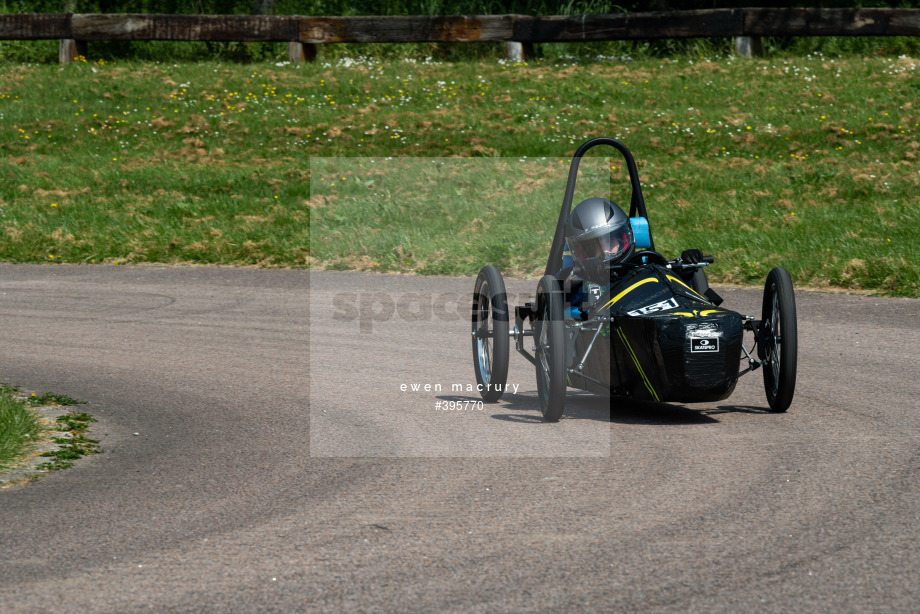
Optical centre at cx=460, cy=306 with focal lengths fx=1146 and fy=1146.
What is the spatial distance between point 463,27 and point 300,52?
3.68 m

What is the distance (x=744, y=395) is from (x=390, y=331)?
12.0ft

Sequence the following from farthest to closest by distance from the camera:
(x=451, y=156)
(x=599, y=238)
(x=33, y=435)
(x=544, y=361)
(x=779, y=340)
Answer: (x=451, y=156) → (x=599, y=238) → (x=544, y=361) → (x=779, y=340) → (x=33, y=435)

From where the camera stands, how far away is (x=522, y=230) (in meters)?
15.5

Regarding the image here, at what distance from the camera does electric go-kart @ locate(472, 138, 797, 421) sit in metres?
6.58

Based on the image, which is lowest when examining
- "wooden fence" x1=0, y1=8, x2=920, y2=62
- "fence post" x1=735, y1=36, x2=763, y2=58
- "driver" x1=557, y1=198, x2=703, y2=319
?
"driver" x1=557, y1=198, x2=703, y2=319

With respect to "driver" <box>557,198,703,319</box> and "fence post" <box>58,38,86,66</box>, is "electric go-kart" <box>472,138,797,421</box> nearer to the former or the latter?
"driver" <box>557,198,703,319</box>

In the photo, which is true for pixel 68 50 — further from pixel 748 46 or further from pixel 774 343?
pixel 774 343

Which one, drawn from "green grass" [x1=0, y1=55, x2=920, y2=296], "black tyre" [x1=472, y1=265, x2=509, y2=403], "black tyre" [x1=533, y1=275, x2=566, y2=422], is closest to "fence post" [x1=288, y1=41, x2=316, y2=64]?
"green grass" [x1=0, y1=55, x2=920, y2=296]

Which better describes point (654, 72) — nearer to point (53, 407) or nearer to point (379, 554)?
point (53, 407)

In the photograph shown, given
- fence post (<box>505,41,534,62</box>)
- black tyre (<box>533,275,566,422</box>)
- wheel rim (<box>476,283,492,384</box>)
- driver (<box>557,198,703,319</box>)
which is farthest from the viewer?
fence post (<box>505,41,534,62</box>)

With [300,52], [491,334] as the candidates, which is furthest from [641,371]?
[300,52]

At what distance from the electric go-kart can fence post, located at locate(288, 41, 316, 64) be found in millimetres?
17215

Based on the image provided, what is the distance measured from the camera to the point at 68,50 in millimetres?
24469

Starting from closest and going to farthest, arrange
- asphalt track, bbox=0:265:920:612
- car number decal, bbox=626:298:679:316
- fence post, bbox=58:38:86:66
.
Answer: asphalt track, bbox=0:265:920:612 → car number decal, bbox=626:298:679:316 → fence post, bbox=58:38:86:66
